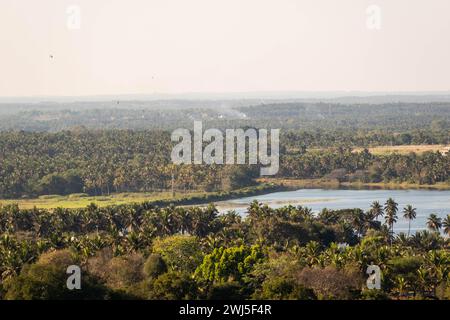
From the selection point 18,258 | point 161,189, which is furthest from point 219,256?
point 161,189

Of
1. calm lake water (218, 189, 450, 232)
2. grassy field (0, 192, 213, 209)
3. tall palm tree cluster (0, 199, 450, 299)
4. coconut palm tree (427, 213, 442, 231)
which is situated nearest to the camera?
tall palm tree cluster (0, 199, 450, 299)

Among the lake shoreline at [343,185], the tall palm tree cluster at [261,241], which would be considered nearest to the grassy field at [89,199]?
the lake shoreline at [343,185]

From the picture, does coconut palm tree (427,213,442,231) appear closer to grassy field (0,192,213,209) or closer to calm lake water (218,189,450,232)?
calm lake water (218,189,450,232)

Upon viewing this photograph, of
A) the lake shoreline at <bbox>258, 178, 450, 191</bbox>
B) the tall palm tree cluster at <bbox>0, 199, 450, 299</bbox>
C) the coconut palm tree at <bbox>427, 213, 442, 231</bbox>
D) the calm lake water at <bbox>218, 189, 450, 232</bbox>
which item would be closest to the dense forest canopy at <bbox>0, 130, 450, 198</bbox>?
the lake shoreline at <bbox>258, 178, 450, 191</bbox>

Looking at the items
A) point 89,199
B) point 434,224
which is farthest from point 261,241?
point 89,199

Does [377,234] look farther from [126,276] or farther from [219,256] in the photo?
[126,276]

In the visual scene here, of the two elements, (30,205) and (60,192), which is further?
(60,192)

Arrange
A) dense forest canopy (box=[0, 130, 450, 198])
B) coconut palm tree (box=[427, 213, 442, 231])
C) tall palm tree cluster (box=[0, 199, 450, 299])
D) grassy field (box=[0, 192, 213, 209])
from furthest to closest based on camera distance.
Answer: dense forest canopy (box=[0, 130, 450, 198]) < grassy field (box=[0, 192, 213, 209]) < coconut palm tree (box=[427, 213, 442, 231]) < tall palm tree cluster (box=[0, 199, 450, 299])
